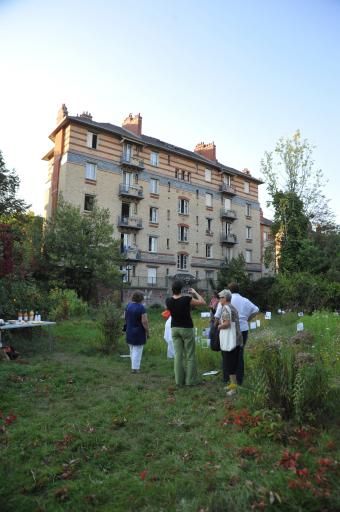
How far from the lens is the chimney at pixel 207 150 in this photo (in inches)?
1766

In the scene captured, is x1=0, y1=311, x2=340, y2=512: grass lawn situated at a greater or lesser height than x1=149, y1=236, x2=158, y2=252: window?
lesser

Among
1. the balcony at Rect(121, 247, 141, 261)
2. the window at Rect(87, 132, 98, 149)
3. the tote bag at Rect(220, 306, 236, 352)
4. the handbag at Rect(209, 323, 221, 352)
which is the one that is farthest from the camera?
the balcony at Rect(121, 247, 141, 261)

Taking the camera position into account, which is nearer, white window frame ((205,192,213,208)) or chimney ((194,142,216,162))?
white window frame ((205,192,213,208))

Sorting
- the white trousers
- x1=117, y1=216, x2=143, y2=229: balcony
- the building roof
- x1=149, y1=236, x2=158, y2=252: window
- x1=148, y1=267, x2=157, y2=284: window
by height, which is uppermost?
the building roof

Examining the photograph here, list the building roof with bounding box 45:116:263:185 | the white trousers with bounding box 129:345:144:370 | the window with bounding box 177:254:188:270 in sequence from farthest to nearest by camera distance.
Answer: the window with bounding box 177:254:188:270, the building roof with bounding box 45:116:263:185, the white trousers with bounding box 129:345:144:370

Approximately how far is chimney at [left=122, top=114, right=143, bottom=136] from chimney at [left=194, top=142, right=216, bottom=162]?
9477 mm

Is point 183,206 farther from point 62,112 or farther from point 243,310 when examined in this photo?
point 243,310

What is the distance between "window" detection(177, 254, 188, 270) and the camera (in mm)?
38938

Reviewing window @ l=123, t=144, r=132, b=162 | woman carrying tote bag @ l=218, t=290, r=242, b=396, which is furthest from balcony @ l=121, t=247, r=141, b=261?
woman carrying tote bag @ l=218, t=290, r=242, b=396

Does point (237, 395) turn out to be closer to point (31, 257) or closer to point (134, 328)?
point (134, 328)

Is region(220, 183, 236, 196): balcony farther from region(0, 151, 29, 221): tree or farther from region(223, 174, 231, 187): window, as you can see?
region(0, 151, 29, 221): tree

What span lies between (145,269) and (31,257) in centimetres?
1260

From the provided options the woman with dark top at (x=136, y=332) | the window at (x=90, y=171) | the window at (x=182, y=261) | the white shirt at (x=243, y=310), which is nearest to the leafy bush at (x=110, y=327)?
the woman with dark top at (x=136, y=332)

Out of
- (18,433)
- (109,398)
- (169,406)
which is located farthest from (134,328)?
(18,433)
